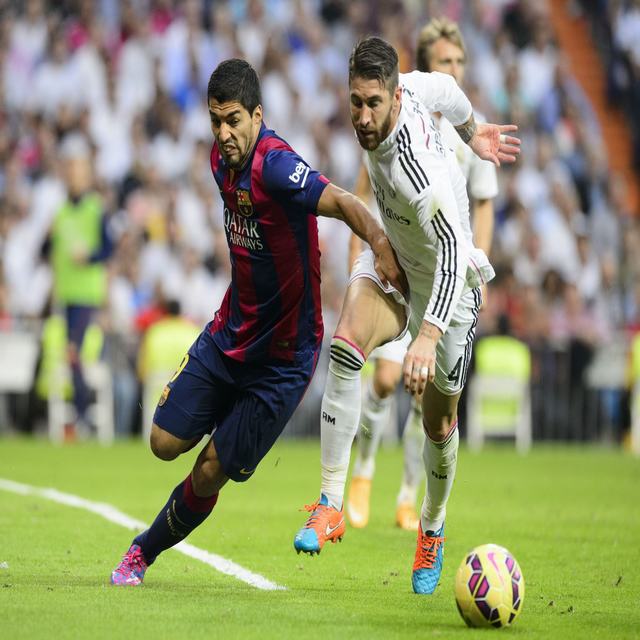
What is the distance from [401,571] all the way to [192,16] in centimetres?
1541

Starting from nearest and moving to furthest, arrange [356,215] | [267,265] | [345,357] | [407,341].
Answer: [356,215] → [267,265] → [345,357] → [407,341]

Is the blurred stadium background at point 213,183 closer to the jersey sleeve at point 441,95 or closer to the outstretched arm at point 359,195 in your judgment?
the outstretched arm at point 359,195

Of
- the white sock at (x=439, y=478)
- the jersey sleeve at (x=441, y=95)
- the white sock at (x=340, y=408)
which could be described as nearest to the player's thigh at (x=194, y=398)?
the white sock at (x=340, y=408)

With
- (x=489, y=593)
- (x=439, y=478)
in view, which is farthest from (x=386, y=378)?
(x=489, y=593)

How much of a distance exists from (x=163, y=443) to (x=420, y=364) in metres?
1.38

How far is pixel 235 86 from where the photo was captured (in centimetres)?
646

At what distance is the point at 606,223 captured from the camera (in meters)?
21.4

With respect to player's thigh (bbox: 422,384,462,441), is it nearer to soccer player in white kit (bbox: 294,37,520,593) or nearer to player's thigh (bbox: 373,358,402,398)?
soccer player in white kit (bbox: 294,37,520,593)

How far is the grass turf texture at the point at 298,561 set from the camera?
595 centimetres

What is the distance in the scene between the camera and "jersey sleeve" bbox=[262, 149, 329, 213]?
20.6ft

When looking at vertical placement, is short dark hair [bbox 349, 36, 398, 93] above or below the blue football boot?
above

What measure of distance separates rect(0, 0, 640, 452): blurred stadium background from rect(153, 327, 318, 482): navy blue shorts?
10245 millimetres

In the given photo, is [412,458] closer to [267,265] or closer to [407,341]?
[407,341]

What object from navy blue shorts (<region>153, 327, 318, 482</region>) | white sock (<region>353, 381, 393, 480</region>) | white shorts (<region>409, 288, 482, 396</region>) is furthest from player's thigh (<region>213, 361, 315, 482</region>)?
white sock (<region>353, 381, 393, 480</region>)
